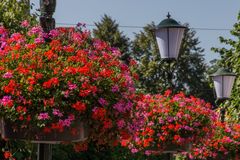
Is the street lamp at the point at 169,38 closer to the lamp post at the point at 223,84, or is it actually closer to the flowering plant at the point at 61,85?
the flowering plant at the point at 61,85

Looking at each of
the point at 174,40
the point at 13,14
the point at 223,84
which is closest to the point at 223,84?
the point at 223,84

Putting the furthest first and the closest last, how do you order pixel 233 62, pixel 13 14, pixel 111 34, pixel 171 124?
pixel 111 34, pixel 233 62, pixel 171 124, pixel 13 14

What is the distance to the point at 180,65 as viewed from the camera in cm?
4069

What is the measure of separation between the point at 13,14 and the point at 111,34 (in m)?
32.4

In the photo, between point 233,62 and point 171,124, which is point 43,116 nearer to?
point 171,124

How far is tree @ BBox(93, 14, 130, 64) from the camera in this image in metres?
39.1

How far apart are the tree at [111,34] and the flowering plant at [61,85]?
1331 inches

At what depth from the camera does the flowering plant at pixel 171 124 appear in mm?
8367

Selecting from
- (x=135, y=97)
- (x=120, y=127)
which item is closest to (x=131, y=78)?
(x=135, y=97)

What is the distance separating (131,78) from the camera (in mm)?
5223

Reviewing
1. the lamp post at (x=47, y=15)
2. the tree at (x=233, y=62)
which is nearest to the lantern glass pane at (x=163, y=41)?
the lamp post at (x=47, y=15)

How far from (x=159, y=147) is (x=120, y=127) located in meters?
3.63

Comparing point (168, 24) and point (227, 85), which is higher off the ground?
point (168, 24)

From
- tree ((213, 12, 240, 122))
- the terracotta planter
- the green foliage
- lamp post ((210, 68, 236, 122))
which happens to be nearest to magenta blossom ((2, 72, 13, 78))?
the terracotta planter
